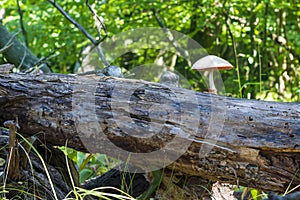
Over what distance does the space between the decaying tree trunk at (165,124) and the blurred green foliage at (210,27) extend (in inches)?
99.4

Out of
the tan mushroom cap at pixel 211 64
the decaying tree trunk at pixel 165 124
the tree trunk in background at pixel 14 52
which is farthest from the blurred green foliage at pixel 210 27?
the decaying tree trunk at pixel 165 124

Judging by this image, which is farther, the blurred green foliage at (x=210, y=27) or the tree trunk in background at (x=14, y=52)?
the blurred green foliage at (x=210, y=27)

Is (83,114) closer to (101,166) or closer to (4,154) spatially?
(4,154)

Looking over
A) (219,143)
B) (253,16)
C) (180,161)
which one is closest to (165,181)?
(180,161)

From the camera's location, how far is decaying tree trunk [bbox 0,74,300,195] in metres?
1.96

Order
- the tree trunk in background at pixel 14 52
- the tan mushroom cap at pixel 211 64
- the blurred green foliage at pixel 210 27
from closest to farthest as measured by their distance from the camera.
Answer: the tan mushroom cap at pixel 211 64 < the tree trunk in background at pixel 14 52 < the blurred green foliage at pixel 210 27

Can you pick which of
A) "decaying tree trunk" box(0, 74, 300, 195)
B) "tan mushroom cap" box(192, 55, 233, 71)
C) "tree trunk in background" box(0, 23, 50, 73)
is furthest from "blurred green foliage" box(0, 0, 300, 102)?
"decaying tree trunk" box(0, 74, 300, 195)

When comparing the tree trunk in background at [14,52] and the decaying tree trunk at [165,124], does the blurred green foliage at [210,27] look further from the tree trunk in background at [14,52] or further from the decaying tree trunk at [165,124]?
the decaying tree trunk at [165,124]

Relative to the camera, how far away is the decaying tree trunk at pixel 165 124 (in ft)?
6.44

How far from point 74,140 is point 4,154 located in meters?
0.39

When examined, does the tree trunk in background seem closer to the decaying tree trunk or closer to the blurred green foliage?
the blurred green foliage

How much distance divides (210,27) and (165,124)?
12.6 ft

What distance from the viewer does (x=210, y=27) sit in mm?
5633

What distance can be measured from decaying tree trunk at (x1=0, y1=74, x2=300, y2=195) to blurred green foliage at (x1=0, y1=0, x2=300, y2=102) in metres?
2.52
